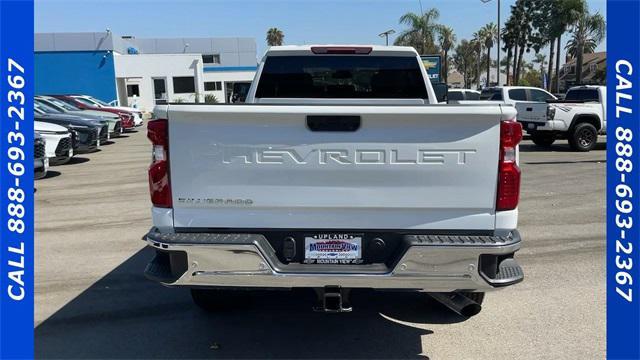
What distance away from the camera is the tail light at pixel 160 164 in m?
3.17

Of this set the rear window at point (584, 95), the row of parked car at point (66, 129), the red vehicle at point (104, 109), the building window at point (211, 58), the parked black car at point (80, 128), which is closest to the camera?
the row of parked car at point (66, 129)

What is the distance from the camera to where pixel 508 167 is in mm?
3145

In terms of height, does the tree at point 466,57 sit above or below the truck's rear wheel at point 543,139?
above

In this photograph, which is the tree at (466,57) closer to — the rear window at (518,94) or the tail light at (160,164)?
the rear window at (518,94)

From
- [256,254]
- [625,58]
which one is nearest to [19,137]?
[256,254]

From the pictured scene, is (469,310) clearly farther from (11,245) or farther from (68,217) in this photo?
(68,217)

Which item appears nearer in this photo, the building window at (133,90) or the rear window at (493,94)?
the rear window at (493,94)

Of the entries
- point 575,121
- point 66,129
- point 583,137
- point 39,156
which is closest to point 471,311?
point 39,156

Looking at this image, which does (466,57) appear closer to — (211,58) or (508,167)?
(211,58)

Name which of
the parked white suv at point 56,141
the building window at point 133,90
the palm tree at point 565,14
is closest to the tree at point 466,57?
the palm tree at point 565,14

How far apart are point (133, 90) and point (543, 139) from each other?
116 ft

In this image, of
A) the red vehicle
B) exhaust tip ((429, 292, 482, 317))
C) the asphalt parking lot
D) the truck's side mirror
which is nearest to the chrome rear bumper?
exhaust tip ((429, 292, 482, 317))

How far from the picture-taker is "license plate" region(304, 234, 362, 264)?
3275 mm

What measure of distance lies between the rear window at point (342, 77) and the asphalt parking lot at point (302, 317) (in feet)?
6.81
